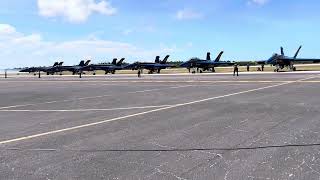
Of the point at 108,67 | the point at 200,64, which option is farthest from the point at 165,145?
the point at 108,67

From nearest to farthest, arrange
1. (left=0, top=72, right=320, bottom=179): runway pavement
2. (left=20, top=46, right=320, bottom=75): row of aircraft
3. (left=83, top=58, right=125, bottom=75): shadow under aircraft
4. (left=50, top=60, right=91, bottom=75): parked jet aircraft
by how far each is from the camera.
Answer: (left=0, top=72, right=320, bottom=179): runway pavement, (left=20, top=46, right=320, bottom=75): row of aircraft, (left=83, top=58, right=125, bottom=75): shadow under aircraft, (left=50, top=60, right=91, bottom=75): parked jet aircraft

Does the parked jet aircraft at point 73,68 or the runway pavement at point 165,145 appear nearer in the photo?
the runway pavement at point 165,145

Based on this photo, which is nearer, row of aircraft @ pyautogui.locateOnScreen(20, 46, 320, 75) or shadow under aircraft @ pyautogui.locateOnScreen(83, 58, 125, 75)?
row of aircraft @ pyautogui.locateOnScreen(20, 46, 320, 75)

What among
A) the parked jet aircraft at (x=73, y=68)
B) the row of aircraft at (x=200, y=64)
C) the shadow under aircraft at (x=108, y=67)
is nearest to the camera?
the row of aircraft at (x=200, y=64)

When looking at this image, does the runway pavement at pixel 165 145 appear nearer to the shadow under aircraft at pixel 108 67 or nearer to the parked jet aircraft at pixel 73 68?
the shadow under aircraft at pixel 108 67

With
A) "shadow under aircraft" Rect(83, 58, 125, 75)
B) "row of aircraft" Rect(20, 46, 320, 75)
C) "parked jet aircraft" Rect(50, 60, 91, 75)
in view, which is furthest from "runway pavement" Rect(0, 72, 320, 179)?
"parked jet aircraft" Rect(50, 60, 91, 75)

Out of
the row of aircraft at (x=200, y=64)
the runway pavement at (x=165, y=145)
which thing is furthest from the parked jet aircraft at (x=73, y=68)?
the runway pavement at (x=165, y=145)

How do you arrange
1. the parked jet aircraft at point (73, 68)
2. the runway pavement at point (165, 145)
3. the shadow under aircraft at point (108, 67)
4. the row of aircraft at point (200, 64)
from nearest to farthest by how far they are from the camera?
the runway pavement at point (165, 145), the row of aircraft at point (200, 64), the shadow under aircraft at point (108, 67), the parked jet aircraft at point (73, 68)

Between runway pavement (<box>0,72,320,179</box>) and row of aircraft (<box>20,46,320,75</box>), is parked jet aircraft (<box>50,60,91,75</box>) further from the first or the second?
runway pavement (<box>0,72,320,179</box>)

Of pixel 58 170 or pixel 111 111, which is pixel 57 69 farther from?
pixel 58 170

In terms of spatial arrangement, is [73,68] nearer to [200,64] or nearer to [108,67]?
[108,67]

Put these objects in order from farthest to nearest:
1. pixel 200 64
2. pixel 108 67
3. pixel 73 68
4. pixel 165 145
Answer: pixel 73 68
pixel 108 67
pixel 200 64
pixel 165 145

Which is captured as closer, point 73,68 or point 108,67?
point 108,67

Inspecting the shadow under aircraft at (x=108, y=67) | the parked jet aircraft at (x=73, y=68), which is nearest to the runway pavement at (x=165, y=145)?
the shadow under aircraft at (x=108, y=67)
